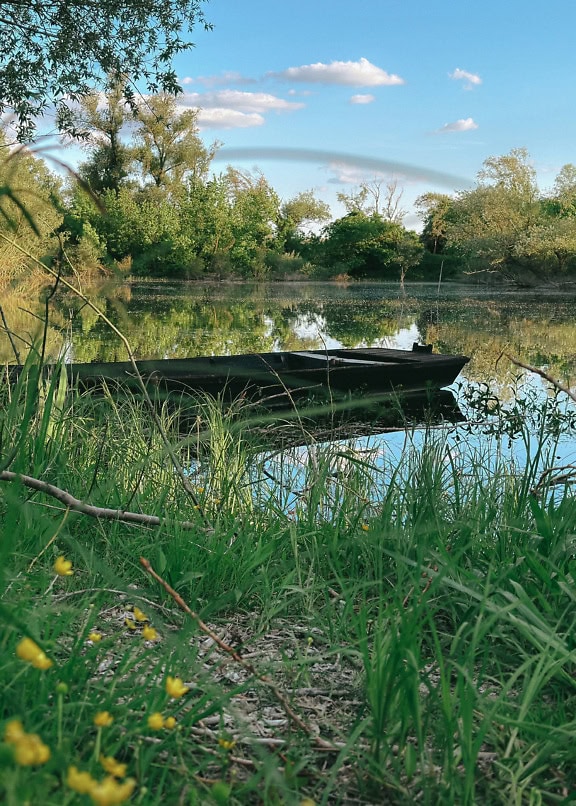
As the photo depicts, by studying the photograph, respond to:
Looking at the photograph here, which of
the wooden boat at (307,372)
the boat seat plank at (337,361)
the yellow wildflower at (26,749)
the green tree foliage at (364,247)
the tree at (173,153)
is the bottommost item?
the wooden boat at (307,372)

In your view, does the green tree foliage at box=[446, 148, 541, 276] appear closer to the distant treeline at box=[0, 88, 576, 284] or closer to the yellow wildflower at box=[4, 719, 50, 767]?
the distant treeline at box=[0, 88, 576, 284]

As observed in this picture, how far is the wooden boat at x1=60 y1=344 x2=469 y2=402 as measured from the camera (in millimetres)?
7828

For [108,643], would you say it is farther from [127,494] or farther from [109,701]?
[127,494]

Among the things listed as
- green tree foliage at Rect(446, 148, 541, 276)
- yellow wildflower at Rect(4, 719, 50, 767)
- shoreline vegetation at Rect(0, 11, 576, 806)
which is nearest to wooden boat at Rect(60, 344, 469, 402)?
shoreline vegetation at Rect(0, 11, 576, 806)

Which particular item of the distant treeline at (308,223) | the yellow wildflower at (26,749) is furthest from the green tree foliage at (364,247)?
the yellow wildflower at (26,749)

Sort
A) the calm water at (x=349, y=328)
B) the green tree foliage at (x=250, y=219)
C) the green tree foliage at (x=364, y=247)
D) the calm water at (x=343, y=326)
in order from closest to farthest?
the calm water at (x=349, y=328) < the calm water at (x=343, y=326) < the green tree foliage at (x=250, y=219) < the green tree foliage at (x=364, y=247)

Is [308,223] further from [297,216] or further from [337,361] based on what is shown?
[337,361]

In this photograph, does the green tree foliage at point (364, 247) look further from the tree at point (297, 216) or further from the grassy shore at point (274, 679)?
the grassy shore at point (274, 679)

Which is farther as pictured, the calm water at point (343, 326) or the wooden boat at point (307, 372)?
the calm water at point (343, 326)

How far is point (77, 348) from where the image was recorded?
13766 mm

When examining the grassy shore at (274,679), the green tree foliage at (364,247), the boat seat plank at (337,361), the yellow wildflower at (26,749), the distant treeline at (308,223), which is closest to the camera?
the yellow wildflower at (26,749)

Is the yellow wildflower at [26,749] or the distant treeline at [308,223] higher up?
the distant treeline at [308,223]

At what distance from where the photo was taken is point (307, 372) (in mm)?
8703

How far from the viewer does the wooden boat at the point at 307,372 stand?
7.83 metres
